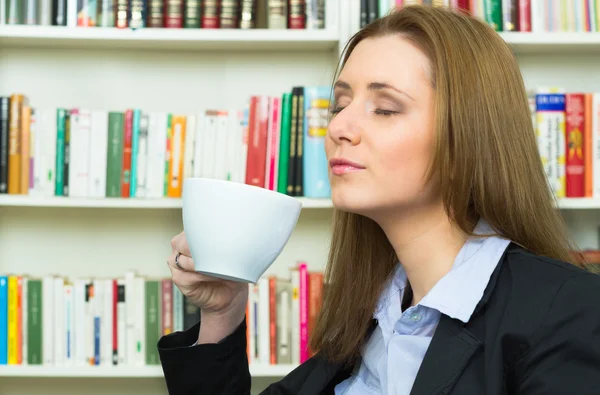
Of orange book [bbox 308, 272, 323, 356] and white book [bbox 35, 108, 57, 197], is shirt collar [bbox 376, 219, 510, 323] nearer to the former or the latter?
orange book [bbox 308, 272, 323, 356]

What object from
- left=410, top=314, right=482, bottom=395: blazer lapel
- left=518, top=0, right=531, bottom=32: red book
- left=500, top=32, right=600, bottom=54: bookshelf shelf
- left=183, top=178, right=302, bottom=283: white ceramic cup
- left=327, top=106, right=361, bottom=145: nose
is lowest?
left=410, top=314, right=482, bottom=395: blazer lapel

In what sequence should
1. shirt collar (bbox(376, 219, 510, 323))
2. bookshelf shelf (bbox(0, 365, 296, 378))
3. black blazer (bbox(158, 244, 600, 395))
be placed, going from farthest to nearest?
1. bookshelf shelf (bbox(0, 365, 296, 378))
2. shirt collar (bbox(376, 219, 510, 323))
3. black blazer (bbox(158, 244, 600, 395))

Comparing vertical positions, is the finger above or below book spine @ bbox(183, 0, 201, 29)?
below

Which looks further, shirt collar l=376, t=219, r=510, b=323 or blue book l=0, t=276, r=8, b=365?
blue book l=0, t=276, r=8, b=365

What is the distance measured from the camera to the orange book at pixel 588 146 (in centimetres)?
202

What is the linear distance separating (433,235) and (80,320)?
1.33 meters

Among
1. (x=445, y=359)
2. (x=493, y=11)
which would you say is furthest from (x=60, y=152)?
(x=445, y=359)

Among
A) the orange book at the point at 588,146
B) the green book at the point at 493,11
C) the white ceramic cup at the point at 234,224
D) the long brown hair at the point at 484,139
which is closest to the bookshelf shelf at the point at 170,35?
the green book at the point at 493,11

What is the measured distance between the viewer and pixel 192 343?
1.11 metres

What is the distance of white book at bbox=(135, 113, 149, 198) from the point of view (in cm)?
205

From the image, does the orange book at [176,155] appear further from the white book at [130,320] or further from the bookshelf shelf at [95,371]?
the bookshelf shelf at [95,371]

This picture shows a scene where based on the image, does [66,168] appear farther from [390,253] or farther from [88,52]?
[390,253]

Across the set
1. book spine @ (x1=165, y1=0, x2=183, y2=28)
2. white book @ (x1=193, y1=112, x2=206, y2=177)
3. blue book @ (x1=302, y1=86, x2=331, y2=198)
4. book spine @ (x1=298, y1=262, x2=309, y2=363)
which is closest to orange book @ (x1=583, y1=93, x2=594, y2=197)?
blue book @ (x1=302, y1=86, x2=331, y2=198)

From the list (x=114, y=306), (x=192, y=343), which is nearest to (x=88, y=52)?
(x=114, y=306)
